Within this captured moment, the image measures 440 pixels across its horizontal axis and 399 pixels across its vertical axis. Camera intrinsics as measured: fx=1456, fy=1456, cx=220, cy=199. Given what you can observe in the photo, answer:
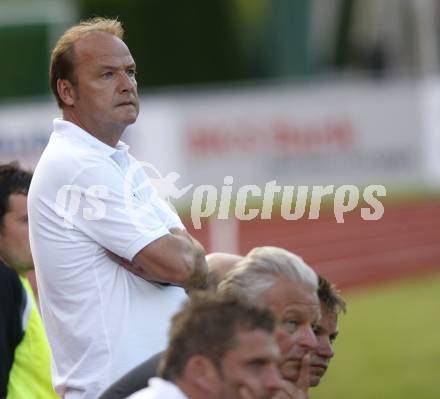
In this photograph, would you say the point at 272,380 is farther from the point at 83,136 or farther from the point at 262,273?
the point at 83,136

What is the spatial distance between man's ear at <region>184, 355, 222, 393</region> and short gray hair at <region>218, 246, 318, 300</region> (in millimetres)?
851

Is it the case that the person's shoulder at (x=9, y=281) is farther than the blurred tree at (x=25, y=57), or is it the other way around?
the blurred tree at (x=25, y=57)

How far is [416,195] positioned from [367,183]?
1.03m

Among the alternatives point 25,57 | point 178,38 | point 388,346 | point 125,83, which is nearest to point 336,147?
point 25,57

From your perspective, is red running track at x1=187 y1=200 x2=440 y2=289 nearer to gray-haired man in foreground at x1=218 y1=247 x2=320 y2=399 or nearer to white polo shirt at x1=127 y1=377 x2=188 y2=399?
gray-haired man in foreground at x1=218 y1=247 x2=320 y2=399

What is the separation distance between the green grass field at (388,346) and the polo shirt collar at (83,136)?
573cm

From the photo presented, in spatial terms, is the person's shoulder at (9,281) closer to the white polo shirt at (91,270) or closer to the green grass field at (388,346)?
the white polo shirt at (91,270)

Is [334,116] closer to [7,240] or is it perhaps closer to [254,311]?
[7,240]

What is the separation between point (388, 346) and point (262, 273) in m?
8.17

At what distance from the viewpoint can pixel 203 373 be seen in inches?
140

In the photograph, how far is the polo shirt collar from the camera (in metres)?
4.99

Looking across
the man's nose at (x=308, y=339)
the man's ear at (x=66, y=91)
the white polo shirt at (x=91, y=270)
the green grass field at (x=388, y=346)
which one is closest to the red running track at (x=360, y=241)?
the green grass field at (x=388, y=346)

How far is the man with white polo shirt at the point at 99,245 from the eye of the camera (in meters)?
4.76

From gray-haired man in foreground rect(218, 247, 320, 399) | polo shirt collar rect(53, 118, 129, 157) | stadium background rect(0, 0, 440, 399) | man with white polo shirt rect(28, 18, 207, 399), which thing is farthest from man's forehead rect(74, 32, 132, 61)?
stadium background rect(0, 0, 440, 399)
